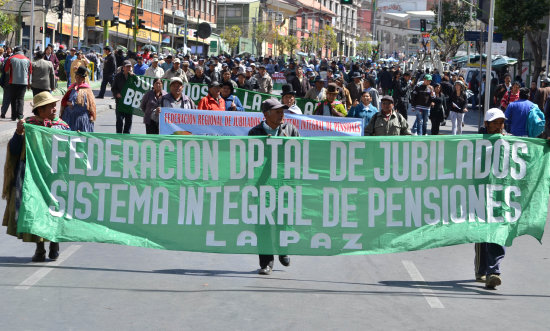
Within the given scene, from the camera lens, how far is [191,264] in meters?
9.59

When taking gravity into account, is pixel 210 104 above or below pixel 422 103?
below

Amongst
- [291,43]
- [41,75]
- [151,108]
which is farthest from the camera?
[291,43]

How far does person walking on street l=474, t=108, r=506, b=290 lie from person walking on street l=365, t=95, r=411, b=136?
372cm

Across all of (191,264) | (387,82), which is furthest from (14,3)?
(191,264)

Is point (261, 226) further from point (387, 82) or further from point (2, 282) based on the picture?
point (387, 82)

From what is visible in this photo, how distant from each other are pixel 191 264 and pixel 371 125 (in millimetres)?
4282

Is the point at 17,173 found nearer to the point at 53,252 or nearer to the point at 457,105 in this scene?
the point at 53,252

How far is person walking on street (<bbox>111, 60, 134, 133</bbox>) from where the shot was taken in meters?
19.7

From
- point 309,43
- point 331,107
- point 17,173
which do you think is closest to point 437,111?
point 331,107

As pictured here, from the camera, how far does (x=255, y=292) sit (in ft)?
26.9

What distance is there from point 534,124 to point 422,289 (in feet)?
32.4

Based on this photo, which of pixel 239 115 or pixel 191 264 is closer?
pixel 191 264

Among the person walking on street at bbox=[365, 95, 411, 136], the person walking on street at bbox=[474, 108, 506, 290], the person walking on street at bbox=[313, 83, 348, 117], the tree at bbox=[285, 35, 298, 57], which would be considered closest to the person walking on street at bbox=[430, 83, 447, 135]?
the person walking on street at bbox=[313, 83, 348, 117]

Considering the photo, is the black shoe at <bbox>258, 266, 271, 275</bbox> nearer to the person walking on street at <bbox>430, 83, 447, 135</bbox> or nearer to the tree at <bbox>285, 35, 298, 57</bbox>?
the person walking on street at <bbox>430, 83, 447, 135</bbox>
